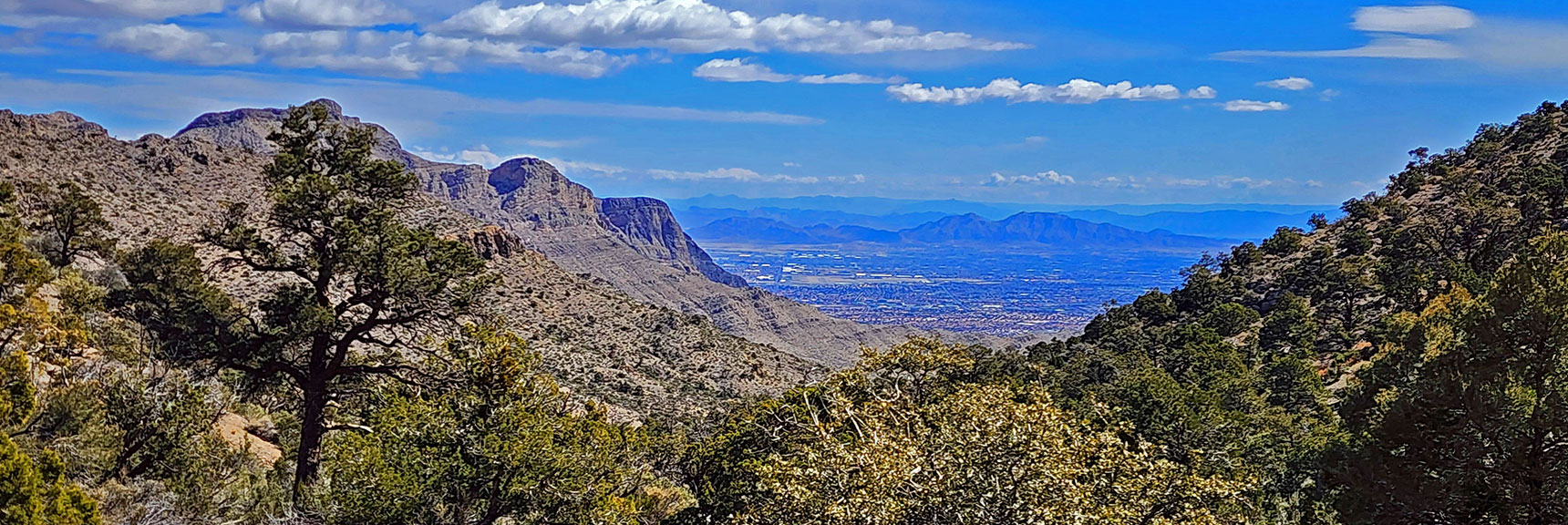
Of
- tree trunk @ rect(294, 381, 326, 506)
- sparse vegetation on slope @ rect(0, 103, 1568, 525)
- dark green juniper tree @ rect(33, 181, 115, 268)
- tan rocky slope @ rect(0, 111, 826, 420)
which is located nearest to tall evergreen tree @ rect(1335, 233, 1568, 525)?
sparse vegetation on slope @ rect(0, 103, 1568, 525)

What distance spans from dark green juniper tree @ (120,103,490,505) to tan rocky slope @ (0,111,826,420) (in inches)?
862

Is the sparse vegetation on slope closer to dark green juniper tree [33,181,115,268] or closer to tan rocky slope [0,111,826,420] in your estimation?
dark green juniper tree [33,181,115,268]

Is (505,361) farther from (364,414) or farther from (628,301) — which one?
(628,301)

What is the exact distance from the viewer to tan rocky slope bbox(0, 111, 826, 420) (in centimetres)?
4575

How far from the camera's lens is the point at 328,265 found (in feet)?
53.0

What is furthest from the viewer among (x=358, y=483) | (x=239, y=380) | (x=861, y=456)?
(x=239, y=380)

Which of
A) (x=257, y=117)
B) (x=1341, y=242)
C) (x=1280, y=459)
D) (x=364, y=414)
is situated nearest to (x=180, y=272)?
(x=364, y=414)

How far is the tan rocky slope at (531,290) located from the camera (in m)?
45.8

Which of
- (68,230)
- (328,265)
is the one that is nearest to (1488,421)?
(328,265)

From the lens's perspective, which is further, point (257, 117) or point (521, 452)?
point (257, 117)

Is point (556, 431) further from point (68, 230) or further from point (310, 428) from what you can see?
point (68, 230)

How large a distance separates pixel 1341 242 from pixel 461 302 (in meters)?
66.3

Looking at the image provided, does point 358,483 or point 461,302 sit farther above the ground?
point 461,302

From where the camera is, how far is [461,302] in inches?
660
